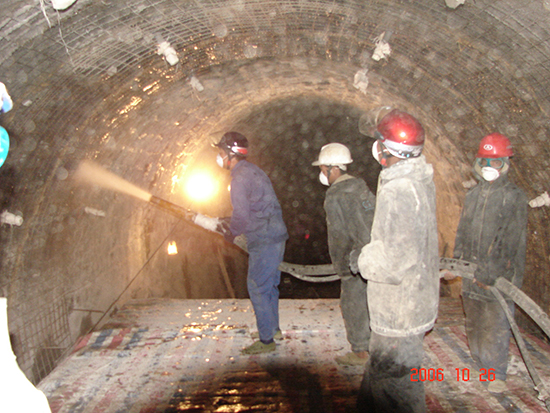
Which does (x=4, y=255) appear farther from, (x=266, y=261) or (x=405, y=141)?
(x=405, y=141)

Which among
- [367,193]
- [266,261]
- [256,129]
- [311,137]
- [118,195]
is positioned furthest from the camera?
[311,137]

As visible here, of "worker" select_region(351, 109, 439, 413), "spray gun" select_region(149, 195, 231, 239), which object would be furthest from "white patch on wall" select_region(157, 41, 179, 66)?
"worker" select_region(351, 109, 439, 413)

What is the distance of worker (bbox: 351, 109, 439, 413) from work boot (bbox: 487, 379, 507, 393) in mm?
1308

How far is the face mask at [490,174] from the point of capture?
3438mm

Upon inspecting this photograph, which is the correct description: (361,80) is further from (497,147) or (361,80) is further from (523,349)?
(523,349)

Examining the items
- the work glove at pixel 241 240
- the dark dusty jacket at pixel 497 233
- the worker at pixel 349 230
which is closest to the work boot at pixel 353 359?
the worker at pixel 349 230

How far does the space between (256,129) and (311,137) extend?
5.38 ft

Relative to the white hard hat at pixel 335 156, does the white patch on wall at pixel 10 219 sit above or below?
below

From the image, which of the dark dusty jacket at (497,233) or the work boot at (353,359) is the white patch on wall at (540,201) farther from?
the work boot at (353,359)

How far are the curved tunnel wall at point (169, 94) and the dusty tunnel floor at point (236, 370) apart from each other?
50cm

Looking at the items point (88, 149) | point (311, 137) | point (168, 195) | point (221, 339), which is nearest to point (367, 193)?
point (221, 339)

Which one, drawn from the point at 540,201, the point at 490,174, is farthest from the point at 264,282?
the point at 540,201

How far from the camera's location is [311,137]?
858cm

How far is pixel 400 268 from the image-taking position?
232 cm
